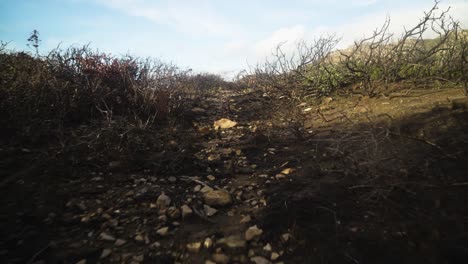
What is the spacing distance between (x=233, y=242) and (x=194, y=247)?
0.24m

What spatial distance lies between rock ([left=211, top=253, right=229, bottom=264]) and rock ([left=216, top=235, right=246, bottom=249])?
0.08m

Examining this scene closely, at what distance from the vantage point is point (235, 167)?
2635 millimetres

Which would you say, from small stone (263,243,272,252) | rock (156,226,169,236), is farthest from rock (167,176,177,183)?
small stone (263,243,272,252)

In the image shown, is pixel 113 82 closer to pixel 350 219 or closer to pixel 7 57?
pixel 7 57

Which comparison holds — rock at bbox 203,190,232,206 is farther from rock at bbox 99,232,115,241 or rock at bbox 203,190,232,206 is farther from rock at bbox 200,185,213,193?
rock at bbox 99,232,115,241

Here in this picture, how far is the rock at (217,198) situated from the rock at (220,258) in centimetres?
54

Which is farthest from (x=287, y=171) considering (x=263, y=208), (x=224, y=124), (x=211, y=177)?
(x=224, y=124)

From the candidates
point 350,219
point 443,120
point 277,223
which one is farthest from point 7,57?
point 443,120

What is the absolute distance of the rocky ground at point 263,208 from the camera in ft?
4.74

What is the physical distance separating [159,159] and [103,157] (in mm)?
560

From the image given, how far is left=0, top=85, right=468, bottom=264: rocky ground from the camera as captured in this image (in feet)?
4.74

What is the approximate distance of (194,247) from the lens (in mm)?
1556

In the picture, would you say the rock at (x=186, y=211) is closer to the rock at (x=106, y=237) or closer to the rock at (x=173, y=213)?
the rock at (x=173, y=213)

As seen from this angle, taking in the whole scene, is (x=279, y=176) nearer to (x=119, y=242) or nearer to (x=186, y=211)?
(x=186, y=211)
